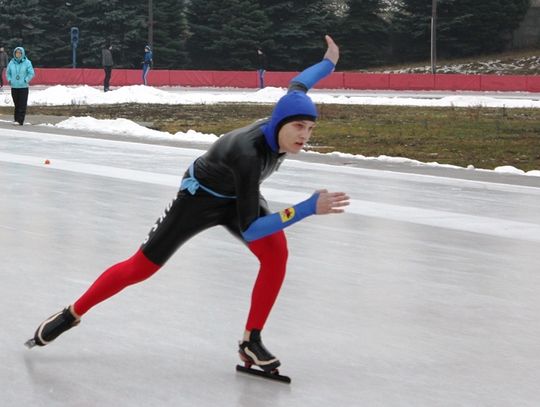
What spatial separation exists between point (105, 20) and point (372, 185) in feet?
194

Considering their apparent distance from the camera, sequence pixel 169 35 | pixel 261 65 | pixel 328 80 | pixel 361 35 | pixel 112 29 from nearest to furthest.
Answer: pixel 261 65, pixel 328 80, pixel 112 29, pixel 169 35, pixel 361 35

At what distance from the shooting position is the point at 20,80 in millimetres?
25594

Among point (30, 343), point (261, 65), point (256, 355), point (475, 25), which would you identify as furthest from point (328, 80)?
point (256, 355)

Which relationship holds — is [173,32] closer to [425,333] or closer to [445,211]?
[445,211]

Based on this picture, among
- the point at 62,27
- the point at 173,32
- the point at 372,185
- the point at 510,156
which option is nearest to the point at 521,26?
the point at 173,32

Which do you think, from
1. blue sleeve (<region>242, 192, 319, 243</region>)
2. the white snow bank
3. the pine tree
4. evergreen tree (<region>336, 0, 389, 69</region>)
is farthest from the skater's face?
evergreen tree (<region>336, 0, 389, 69</region>)

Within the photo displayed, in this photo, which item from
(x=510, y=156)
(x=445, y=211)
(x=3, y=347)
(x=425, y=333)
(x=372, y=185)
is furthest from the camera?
(x=510, y=156)

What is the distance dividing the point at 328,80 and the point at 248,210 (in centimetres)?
5092

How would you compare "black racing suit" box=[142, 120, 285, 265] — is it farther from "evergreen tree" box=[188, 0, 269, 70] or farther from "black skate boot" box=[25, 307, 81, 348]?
"evergreen tree" box=[188, 0, 269, 70]

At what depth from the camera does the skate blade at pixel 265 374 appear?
5.57m

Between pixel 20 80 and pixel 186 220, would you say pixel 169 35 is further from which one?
pixel 186 220

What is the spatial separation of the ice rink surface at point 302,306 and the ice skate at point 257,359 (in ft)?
0.23

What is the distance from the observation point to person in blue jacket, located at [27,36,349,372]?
5324 mm

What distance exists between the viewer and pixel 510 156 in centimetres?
1992
